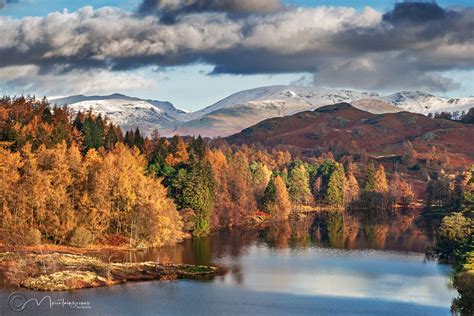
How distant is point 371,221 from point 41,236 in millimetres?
96362

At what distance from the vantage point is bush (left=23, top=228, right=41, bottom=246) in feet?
352

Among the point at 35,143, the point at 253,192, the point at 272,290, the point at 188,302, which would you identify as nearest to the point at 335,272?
the point at 272,290

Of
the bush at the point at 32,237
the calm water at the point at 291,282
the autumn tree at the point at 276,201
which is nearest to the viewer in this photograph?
the calm water at the point at 291,282

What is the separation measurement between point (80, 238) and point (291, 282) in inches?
1504

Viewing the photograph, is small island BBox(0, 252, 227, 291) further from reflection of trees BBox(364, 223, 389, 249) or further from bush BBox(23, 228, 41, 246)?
reflection of trees BBox(364, 223, 389, 249)

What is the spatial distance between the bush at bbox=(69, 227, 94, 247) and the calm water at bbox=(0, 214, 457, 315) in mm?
6587

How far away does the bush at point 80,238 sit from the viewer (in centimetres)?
11375

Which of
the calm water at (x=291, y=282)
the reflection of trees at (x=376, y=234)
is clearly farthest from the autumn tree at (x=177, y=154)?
the reflection of trees at (x=376, y=234)

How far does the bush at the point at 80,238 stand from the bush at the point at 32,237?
6.62 metres

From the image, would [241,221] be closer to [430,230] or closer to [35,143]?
[430,230]

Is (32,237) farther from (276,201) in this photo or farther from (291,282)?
(276,201)

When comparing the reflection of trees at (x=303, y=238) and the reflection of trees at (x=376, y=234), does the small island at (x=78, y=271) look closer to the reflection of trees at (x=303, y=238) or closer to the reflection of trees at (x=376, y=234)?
the reflection of trees at (x=303, y=238)

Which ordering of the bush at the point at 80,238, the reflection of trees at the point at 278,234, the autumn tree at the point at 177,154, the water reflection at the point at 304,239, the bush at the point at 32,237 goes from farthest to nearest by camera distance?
the autumn tree at the point at 177,154, the reflection of trees at the point at 278,234, the water reflection at the point at 304,239, the bush at the point at 80,238, the bush at the point at 32,237

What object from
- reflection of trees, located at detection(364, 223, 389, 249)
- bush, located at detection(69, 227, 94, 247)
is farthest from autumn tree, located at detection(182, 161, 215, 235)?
reflection of trees, located at detection(364, 223, 389, 249)
